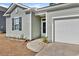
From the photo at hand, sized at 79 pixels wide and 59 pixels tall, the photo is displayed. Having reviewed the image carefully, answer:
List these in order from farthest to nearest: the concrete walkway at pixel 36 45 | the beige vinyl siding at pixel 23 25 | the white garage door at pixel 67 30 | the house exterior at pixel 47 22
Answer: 1. the beige vinyl siding at pixel 23 25
2. the house exterior at pixel 47 22
3. the white garage door at pixel 67 30
4. the concrete walkway at pixel 36 45

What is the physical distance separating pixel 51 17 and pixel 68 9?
3.96 ft

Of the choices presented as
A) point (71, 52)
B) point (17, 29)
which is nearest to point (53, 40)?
point (71, 52)

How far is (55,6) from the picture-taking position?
9344 millimetres

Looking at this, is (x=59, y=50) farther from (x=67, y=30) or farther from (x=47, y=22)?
(x=47, y=22)

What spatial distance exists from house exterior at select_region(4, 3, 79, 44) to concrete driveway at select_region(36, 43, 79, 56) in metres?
0.53

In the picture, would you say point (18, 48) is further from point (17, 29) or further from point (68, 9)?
point (68, 9)

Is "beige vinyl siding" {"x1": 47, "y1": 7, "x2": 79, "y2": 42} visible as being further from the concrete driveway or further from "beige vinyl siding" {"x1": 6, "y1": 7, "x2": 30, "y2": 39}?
"beige vinyl siding" {"x1": 6, "y1": 7, "x2": 30, "y2": 39}

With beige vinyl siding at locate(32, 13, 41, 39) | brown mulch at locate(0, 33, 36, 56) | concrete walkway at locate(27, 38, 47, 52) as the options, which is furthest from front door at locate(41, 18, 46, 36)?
brown mulch at locate(0, 33, 36, 56)

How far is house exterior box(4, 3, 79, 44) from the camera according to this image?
898 centimetres

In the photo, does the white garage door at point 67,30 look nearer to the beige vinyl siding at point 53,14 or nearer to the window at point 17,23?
the beige vinyl siding at point 53,14

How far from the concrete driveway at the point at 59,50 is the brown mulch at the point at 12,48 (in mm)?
724

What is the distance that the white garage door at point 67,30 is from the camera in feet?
29.1

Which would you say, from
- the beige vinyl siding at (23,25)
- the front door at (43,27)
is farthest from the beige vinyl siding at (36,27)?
the beige vinyl siding at (23,25)

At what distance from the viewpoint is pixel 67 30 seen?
29.8 feet
